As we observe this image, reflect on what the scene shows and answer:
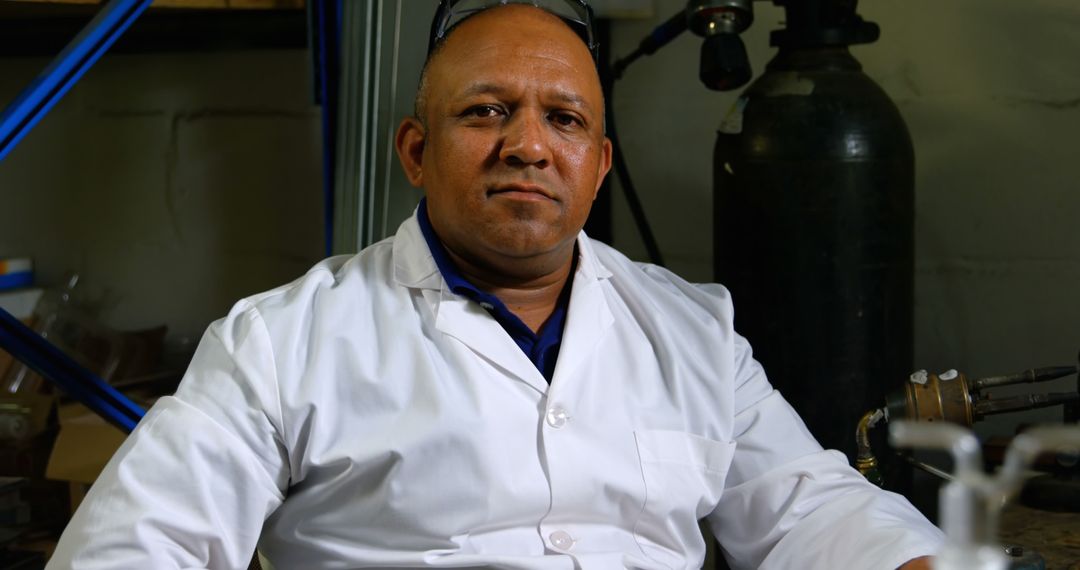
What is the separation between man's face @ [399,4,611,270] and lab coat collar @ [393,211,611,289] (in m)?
0.03

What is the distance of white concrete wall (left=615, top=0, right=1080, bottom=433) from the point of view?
1895mm

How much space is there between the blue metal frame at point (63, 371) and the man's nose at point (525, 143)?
707 millimetres

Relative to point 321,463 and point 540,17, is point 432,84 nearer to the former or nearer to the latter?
point 540,17

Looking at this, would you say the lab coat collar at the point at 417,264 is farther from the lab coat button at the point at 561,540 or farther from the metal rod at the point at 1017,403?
the metal rod at the point at 1017,403

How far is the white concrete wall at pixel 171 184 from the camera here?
2516 mm

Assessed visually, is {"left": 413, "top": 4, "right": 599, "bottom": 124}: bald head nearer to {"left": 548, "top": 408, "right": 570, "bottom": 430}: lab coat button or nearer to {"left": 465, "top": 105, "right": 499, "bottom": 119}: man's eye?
{"left": 465, "top": 105, "right": 499, "bottom": 119}: man's eye

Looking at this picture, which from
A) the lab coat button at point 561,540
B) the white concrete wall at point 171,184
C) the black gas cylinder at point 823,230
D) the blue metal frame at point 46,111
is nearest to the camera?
the lab coat button at point 561,540

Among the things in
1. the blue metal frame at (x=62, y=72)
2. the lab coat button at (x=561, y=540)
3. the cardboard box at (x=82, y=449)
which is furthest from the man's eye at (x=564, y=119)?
the cardboard box at (x=82, y=449)

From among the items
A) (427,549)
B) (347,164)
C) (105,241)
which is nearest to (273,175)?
(105,241)

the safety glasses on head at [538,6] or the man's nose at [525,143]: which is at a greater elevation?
the safety glasses on head at [538,6]

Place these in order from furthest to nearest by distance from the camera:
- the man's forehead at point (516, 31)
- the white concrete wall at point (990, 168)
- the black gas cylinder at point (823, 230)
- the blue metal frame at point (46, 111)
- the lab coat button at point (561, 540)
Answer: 1. the white concrete wall at point (990, 168)
2. the black gas cylinder at point (823, 230)
3. the blue metal frame at point (46, 111)
4. the man's forehead at point (516, 31)
5. the lab coat button at point (561, 540)

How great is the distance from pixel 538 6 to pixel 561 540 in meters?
0.62

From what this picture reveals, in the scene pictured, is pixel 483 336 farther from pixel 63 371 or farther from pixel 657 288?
pixel 63 371

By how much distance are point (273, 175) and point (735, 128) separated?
A: 1.16 m
